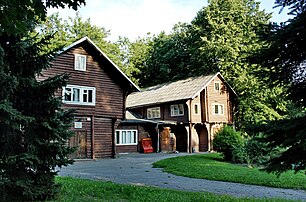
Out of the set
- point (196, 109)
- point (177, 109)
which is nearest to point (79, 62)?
point (177, 109)

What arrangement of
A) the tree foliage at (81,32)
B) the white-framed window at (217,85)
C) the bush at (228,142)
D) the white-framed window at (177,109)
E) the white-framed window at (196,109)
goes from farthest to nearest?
the tree foliage at (81,32) < the white-framed window at (217,85) < the white-framed window at (196,109) < the white-framed window at (177,109) < the bush at (228,142)

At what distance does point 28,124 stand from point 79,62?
16.0 metres

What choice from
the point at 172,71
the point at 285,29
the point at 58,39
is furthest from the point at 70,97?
the point at 172,71

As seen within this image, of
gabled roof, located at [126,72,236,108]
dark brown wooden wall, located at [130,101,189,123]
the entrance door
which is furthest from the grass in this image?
dark brown wooden wall, located at [130,101,189,123]

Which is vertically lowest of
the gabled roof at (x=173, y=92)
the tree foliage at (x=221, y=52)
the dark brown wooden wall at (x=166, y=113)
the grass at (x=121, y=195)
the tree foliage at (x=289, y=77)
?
the grass at (x=121, y=195)

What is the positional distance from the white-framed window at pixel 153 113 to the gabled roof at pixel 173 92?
892mm

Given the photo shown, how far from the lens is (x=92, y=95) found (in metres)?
23.5

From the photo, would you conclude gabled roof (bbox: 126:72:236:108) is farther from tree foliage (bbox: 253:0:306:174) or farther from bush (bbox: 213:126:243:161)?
tree foliage (bbox: 253:0:306:174)

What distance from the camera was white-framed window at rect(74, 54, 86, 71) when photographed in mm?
22906

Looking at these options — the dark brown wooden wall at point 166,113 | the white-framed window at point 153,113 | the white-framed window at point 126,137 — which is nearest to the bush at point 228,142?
the white-framed window at point 126,137

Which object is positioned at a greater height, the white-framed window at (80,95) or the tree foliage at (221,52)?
the tree foliage at (221,52)

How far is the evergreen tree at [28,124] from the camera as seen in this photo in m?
7.14

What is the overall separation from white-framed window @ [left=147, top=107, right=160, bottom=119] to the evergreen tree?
2884cm

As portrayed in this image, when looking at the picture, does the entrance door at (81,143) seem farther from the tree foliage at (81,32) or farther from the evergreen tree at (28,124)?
the tree foliage at (81,32)
